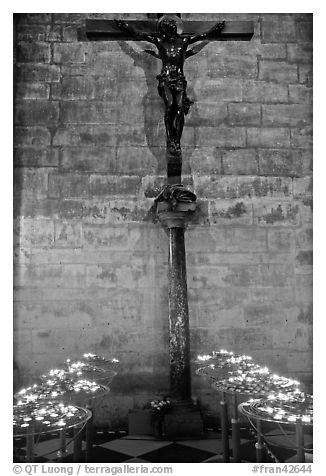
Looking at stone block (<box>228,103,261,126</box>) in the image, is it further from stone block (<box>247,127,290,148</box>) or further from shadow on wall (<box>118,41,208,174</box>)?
shadow on wall (<box>118,41,208,174</box>)

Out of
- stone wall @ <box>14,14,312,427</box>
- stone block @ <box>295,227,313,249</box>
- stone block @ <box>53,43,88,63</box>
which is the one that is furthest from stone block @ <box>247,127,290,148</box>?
stone block @ <box>53,43,88,63</box>

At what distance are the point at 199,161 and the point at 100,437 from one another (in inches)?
120

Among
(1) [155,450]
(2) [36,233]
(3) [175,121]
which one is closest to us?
(1) [155,450]

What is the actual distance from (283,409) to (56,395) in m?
1.49

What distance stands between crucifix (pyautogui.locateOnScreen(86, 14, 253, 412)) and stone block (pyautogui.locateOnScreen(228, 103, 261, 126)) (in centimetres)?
86

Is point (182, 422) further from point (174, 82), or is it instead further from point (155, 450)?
point (174, 82)

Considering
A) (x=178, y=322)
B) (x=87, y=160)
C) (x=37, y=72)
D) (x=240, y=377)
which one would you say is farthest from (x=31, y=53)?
(x=240, y=377)

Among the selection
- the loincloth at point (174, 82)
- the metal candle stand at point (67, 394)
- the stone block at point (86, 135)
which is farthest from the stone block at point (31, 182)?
the metal candle stand at point (67, 394)

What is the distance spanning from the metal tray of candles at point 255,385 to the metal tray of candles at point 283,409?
223 millimetres

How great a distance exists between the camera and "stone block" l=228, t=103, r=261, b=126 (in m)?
5.32

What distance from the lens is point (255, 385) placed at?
3.37 m

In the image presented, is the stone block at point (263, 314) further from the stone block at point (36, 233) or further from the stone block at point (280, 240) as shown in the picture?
the stone block at point (36, 233)

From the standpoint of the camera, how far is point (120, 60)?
209 inches
